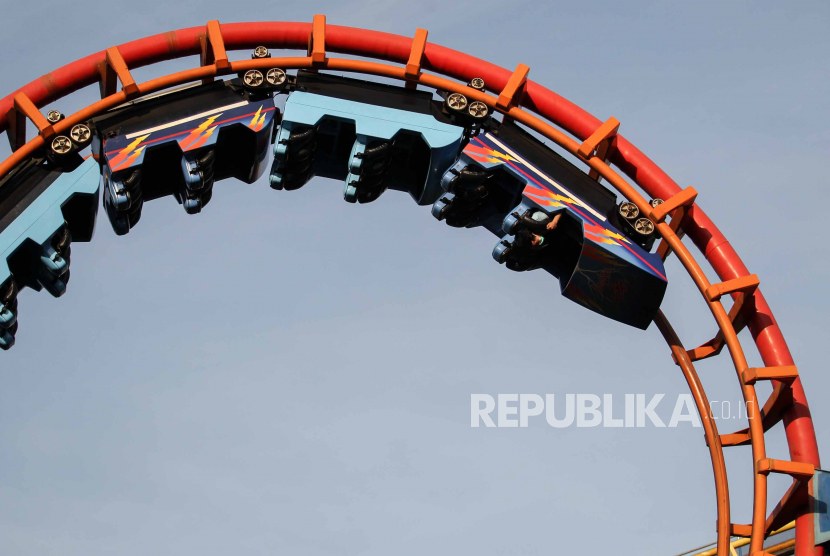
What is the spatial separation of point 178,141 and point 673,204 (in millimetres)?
6978

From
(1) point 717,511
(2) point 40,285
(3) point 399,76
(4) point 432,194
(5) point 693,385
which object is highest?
(3) point 399,76

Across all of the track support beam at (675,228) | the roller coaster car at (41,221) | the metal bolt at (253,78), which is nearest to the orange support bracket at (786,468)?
the track support beam at (675,228)

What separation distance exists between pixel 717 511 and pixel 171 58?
391 inches

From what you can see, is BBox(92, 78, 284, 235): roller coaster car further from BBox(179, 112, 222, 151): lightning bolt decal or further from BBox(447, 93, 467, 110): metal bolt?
BBox(447, 93, 467, 110): metal bolt

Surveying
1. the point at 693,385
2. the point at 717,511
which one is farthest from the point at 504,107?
the point at 717,511

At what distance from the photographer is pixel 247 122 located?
16.4 meters

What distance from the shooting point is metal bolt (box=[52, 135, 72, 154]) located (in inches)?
628

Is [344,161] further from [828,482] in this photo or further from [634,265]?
[828,482]

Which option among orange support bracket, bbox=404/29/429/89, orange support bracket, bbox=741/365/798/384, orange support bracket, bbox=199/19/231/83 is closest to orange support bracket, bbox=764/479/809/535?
orange support bracket, bbox=741/365/798/384

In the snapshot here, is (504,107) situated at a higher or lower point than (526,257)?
higher

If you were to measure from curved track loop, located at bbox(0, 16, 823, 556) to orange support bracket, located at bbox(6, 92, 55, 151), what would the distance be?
99 millimetres

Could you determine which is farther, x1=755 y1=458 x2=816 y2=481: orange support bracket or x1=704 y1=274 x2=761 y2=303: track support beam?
x1=704 y1=274 x2=761 y2=303: track support beam

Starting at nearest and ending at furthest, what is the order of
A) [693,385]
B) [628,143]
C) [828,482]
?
[828,482] → [693,385] → [628,143]

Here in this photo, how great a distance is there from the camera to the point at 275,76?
16.7 metres
